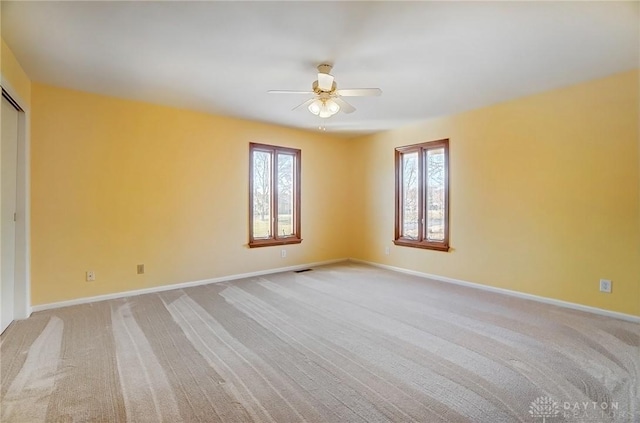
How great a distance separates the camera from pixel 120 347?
2.46 meters

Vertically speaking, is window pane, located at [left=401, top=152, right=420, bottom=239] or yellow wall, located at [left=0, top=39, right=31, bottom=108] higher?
yellow wall, located at [left=0, top=39, right=31, bottom=108]

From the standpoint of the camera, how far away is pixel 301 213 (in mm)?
5559

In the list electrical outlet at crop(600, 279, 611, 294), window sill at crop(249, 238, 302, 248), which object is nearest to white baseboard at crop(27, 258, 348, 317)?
window sill at crop(249, 238, 302, 248)

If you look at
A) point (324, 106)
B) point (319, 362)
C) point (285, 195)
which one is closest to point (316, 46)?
point (324, 106)

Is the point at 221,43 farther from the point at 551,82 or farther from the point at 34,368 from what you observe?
the point at 551,82

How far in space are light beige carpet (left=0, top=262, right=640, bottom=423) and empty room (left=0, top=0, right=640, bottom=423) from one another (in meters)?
0.02

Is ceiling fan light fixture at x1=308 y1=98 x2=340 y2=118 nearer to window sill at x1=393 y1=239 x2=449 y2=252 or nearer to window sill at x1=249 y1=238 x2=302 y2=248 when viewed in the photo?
window sill at x1=249 y1=238 x2=302 y2=248

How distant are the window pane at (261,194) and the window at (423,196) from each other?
7.41 ft

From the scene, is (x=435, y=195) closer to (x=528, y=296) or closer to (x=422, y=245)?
(x=422, y=245)

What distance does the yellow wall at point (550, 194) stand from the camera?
3084mm

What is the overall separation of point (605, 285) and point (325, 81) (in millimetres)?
3586

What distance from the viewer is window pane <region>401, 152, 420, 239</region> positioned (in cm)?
509

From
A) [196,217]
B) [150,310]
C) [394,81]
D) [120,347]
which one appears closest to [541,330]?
[394,81]

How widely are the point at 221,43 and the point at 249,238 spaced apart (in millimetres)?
3039
